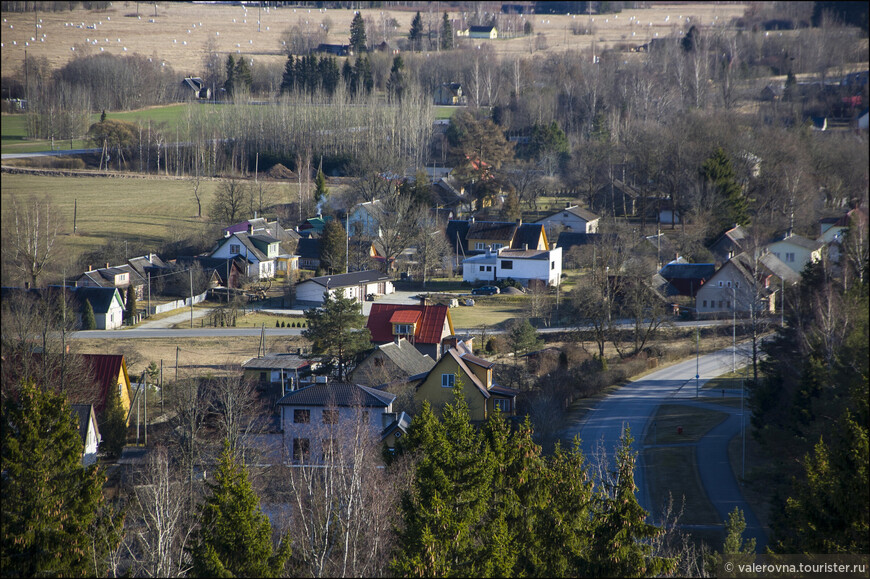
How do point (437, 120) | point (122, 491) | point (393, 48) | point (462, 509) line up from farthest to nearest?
point (393, 48)
point (437, 120)
point (122, 491)
point (462, 509)

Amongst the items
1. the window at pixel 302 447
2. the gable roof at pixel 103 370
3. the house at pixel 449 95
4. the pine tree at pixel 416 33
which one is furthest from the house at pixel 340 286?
the pine tree at pixel 416 33

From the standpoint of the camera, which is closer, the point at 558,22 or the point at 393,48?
the point at 393,48

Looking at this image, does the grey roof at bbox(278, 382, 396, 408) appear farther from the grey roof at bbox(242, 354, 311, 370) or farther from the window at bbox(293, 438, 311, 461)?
the grey roof at bbox(242, 354, 311, 370)

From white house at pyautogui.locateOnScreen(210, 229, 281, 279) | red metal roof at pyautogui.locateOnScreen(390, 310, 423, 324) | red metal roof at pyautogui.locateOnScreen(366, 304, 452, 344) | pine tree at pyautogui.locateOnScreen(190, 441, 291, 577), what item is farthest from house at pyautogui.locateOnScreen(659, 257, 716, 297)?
pine tree at pyautogui.locateOnScreen(190, 441, 291, 577)

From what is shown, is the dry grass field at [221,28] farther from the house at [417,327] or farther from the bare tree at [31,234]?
the house at [417,327]

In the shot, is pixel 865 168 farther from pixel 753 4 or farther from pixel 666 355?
pixel 753 4

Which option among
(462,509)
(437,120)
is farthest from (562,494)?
(437,120)
